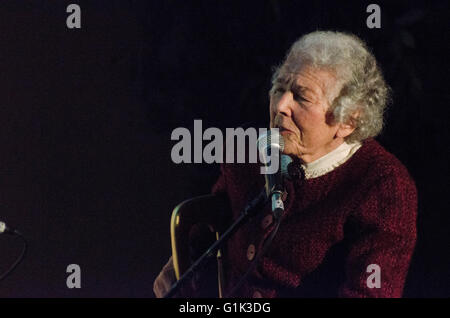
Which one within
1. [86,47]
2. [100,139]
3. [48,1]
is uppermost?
[48,1]

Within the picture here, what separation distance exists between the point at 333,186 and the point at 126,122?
1385mm

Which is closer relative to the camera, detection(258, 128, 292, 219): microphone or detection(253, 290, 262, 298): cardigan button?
detection(258, 128, 292, 219): microphone

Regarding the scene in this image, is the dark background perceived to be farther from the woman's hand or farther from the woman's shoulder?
the woman's hand

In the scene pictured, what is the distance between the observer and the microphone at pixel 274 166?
1.44 m

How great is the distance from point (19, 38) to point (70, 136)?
0.55 meters

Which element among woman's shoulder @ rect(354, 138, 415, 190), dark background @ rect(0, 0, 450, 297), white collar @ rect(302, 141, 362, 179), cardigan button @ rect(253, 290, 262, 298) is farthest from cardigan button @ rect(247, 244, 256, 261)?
dark background @ rect(0, 0, 450, 297)

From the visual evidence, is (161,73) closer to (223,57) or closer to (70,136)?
(223,57)

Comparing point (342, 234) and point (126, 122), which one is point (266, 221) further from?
point (126, 122)

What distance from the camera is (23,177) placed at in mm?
2900

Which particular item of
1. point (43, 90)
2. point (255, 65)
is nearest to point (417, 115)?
point (255, 65)

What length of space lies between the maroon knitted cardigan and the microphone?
41 cm

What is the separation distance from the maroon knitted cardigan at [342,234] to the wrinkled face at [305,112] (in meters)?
0.11

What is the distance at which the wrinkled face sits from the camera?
1860 mm
